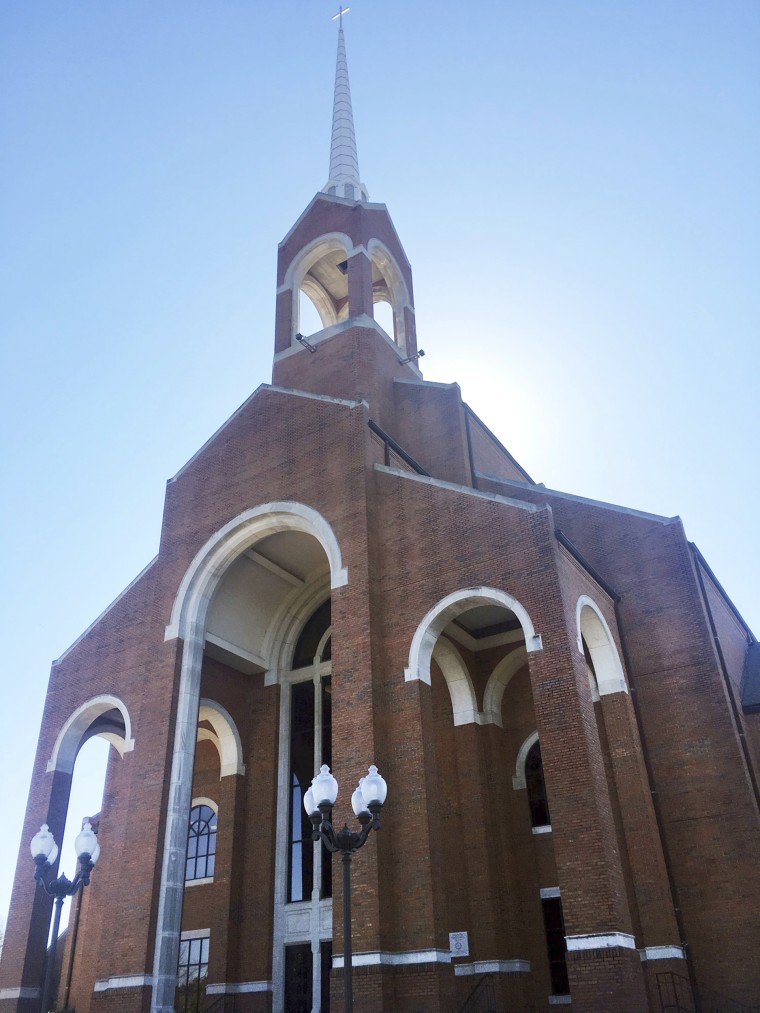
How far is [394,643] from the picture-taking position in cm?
1631

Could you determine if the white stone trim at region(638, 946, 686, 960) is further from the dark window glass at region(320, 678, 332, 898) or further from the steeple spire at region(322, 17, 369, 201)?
the steeple spire at region(322, 17, 369, 201)

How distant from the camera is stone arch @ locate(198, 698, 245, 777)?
20562mm

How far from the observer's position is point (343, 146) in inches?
1255

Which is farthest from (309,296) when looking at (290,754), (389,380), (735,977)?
(735,977)

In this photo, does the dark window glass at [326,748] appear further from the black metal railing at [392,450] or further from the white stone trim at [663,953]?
the white stone trim at [663,953]

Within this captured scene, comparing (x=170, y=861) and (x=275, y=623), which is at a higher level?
(x=275, y=623)

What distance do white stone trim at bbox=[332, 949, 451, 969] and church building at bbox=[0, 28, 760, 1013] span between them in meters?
0.06

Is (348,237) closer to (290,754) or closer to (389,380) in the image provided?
(389,380)

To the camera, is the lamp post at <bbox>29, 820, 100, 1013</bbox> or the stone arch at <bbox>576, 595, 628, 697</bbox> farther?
the stone arch at <bbox>576, 595, 628, 697</bbox>

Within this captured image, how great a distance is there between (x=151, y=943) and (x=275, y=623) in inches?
321

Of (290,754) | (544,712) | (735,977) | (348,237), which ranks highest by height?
(348,237)

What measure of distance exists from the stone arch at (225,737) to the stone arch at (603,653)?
28.9 feet

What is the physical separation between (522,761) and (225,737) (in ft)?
23.4

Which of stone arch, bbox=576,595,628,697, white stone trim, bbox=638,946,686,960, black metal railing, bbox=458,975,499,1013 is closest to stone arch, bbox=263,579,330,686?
stone arch, bbox=576,595,628,697
